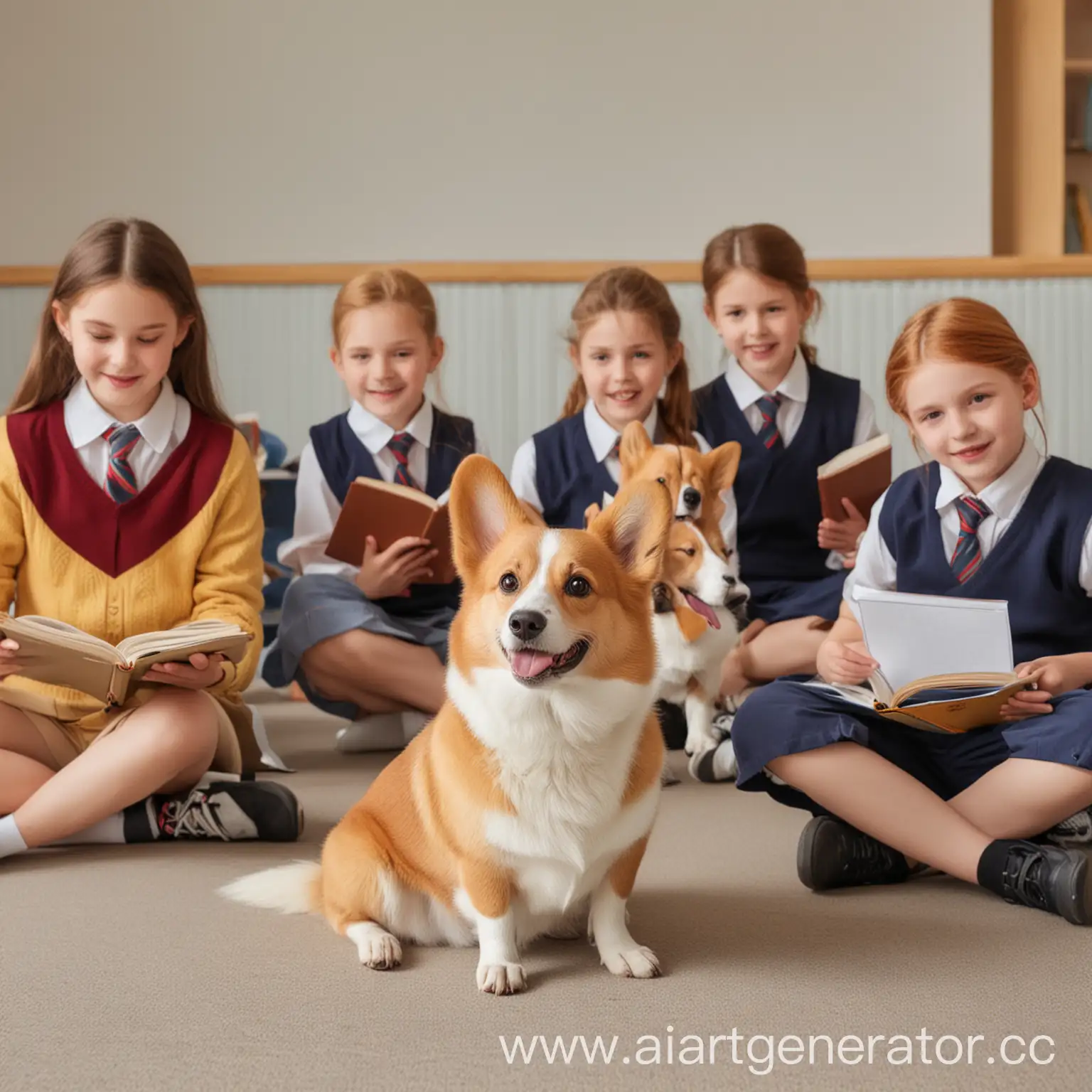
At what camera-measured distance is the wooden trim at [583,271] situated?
4023 millimetres

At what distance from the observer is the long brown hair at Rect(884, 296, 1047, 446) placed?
1716 mm

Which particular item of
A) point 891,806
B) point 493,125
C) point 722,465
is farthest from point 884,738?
point 493,125

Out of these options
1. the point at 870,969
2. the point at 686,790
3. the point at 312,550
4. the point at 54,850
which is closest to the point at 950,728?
the point at 870,969

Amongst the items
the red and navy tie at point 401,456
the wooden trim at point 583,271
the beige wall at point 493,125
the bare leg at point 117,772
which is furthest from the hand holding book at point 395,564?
the beige wall at point 493,125

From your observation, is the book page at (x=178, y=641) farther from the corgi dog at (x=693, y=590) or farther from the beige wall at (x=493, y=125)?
the beige wall at (x=493, y=125)

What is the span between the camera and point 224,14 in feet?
13.8

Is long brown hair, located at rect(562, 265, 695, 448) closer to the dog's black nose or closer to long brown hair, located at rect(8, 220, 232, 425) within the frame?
long brown hair, located at rect(8, 220, 232, 425)

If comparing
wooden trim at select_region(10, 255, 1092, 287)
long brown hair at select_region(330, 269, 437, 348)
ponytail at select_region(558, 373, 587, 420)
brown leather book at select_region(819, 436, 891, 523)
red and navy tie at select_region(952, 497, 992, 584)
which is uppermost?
wooden trim at select_region(10, 255, 1092, 287)

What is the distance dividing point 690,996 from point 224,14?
3.86 m

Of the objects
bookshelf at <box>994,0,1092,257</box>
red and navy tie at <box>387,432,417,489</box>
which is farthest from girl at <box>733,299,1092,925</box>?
bookshelf at <box>994,0,1092,257</box>

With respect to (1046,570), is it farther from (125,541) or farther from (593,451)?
(125,541)

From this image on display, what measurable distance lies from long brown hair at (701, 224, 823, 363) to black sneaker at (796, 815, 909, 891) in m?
1.45

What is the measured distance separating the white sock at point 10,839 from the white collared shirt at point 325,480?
106 centimetres

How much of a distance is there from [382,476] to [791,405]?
3.03 feet
